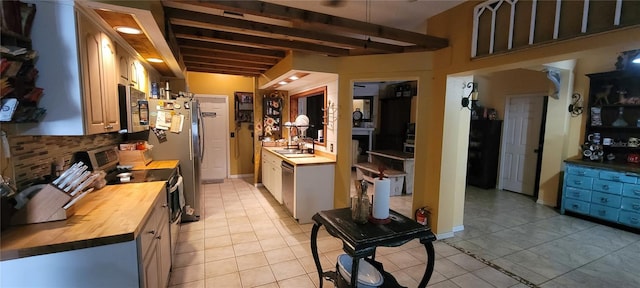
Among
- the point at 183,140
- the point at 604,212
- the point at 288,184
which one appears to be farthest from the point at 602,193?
the point at 183,140

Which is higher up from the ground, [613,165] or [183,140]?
[183,140]

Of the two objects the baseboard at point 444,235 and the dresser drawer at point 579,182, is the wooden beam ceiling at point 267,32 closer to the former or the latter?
the baseboard at point 444,235

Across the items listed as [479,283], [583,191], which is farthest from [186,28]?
[583,191]

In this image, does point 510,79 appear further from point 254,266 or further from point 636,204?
point 254,266

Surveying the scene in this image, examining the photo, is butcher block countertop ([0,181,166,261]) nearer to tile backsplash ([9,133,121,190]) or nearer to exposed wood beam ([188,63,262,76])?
tile backsplash ([9,133,121,190])

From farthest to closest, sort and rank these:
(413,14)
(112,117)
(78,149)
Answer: (413,14), (78,149), (112,117)

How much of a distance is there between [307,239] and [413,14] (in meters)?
2.92

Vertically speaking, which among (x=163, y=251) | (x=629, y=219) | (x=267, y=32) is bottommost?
(x=629, y=219)

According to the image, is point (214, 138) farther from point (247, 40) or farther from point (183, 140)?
point (247, 40)

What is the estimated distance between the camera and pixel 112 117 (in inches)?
77.9

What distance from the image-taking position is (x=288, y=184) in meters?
3.80

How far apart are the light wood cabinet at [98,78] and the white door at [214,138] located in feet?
13.0

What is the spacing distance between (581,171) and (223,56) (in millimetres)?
5478

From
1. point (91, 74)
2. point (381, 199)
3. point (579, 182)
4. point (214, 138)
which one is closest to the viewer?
point (91, 74)
